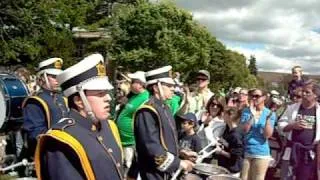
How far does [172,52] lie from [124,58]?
3.81m

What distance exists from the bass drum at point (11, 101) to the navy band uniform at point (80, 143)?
25.8 feet

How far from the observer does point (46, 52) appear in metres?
36.2

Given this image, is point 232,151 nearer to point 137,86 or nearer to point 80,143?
point 137,86

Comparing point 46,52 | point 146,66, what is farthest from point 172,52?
point 46,52

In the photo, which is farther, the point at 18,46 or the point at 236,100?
the point at 18,46

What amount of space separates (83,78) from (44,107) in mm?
2993

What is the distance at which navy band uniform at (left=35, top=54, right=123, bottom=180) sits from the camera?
314 centimetres

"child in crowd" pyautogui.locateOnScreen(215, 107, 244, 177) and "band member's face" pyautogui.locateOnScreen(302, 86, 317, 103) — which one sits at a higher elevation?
"band member's face" pyautogui.locateOnScreen(302, 86, 317, 103)

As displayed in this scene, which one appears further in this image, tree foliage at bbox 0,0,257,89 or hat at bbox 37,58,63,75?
tree foliage at bbox 0,0,257,89

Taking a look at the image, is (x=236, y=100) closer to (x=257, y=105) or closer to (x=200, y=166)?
(x=257, y=105)

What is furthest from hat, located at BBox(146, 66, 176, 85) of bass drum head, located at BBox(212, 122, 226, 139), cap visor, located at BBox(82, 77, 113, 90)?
bass drum head, located at BBox(212, 122, 226, 139)

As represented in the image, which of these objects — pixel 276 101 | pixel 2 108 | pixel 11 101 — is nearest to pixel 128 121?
pixel 276 101

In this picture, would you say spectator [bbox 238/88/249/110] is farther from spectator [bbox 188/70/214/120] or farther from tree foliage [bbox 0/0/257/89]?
tree foliage [bbox 0/0/257/89]

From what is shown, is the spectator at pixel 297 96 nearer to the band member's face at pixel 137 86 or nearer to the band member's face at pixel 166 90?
the band member's face at pixel 137 86
